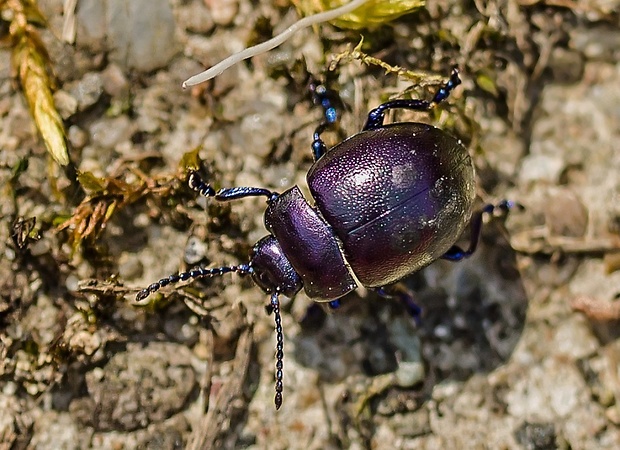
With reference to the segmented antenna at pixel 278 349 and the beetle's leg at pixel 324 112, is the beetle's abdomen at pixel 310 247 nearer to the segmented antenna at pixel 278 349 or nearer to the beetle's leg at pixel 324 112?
the segmented antenna at pixel 278 349

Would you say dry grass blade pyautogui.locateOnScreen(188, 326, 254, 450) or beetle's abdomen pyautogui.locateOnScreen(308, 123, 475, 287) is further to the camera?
dry grass blade pyautogui.locateOnScreen(188, 326, 254, 450)

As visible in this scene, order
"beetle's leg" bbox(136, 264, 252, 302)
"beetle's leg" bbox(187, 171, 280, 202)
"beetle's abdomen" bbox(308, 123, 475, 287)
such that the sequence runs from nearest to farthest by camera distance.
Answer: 1. "beetle's abdomen" bbox(308, 123, 475, 287)
2. "beetle's leg" bbox(136, 264, 252, 302)
3. "beetle's leg" bbox(187, 171, 280, 202)

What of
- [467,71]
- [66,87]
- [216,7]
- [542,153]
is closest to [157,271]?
[66,87]

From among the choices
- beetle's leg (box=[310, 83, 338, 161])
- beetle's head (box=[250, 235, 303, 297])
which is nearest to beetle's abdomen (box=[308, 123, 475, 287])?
beetle's leg (box=[310, 83, 338, 161])

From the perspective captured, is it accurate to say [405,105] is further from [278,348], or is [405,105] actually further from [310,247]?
[278,348]

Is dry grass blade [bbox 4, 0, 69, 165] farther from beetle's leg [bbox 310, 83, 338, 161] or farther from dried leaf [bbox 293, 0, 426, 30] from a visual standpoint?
dried leaf [bbox 293, 0, 426, 30]

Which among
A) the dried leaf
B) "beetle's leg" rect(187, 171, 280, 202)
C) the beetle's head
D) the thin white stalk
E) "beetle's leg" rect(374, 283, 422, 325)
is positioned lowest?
"beetle's leg" rect(374, 283, 422, 325)
